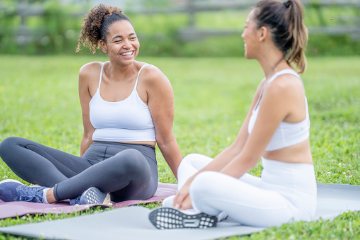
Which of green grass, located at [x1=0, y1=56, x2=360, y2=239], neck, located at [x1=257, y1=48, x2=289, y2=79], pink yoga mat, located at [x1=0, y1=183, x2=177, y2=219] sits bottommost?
green grass, located at [x1=0, y1=56, x2=360, y2=239]

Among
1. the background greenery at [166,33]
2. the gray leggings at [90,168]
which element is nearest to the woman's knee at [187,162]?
the gray leggings at [90,168]

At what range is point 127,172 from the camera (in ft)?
11.4

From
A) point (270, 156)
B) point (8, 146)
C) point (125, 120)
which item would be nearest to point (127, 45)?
point (125, 120)

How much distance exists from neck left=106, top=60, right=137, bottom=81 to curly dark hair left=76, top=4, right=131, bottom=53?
0.23m

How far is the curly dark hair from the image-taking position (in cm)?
404

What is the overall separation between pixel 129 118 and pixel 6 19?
15276 millimetres

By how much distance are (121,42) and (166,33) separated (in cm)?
1416

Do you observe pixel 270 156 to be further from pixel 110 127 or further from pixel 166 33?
pixel 166 33

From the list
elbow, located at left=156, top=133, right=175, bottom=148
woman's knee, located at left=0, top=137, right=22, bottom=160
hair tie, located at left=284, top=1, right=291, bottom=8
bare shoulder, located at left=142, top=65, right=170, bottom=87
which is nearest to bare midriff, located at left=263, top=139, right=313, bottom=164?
hair tie, located at left=284, top=1, right=291, bottom=8

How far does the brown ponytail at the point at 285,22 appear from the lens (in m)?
2.97

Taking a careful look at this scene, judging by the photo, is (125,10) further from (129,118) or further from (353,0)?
(129,118)

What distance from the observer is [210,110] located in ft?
29.8

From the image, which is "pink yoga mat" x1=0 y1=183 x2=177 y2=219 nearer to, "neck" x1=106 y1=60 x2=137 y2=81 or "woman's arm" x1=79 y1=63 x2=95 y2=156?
"woman's arm" x1=79 y1=63 x2=95 y2=156

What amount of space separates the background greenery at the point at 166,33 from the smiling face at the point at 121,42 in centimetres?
1331
